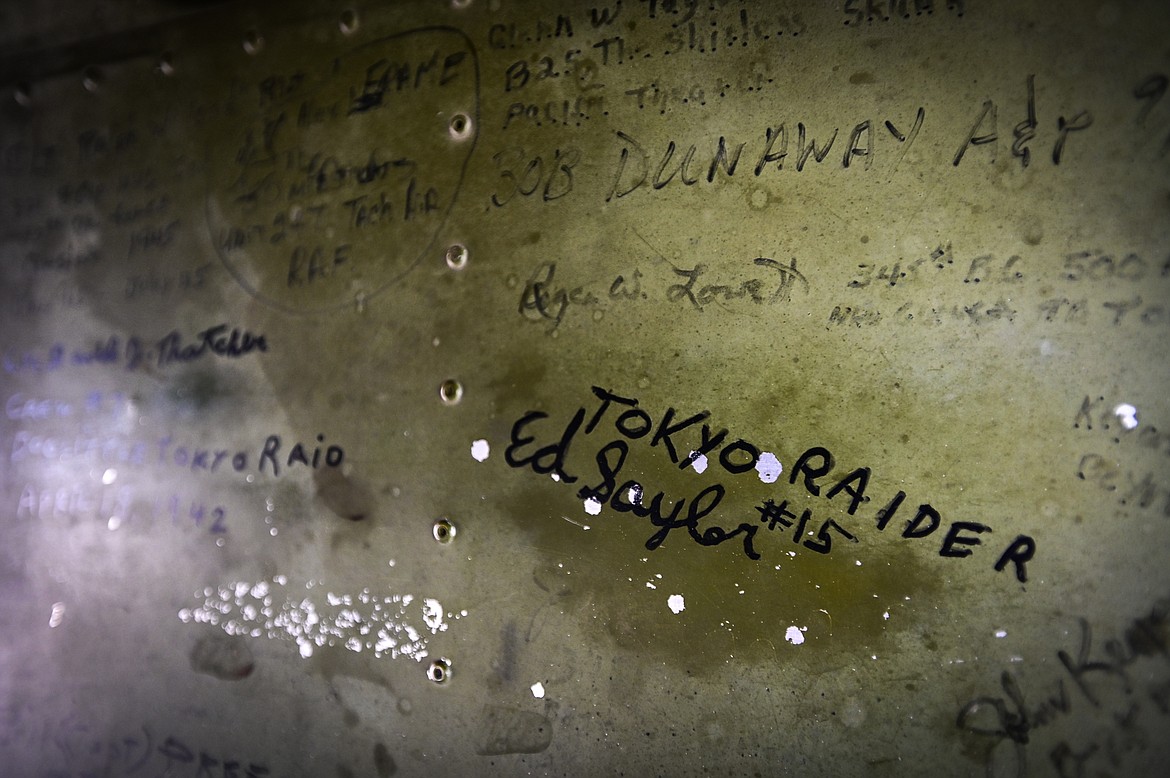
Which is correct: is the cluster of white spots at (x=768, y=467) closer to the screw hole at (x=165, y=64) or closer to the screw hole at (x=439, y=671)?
the screw hole at (x=439, y=671)

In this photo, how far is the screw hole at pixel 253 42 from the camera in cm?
156

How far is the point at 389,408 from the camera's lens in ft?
4.61

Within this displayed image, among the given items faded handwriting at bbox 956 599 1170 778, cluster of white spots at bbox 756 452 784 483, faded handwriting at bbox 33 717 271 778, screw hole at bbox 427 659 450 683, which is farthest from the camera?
faded handwriting at bbox 33 717 271 778

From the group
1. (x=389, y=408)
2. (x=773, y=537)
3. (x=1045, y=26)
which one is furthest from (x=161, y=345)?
(x=1045, y=26)

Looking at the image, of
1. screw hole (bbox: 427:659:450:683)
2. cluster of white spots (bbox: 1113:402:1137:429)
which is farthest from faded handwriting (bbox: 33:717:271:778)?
cluster of white spots (bbox: 1113:402:1137:429)

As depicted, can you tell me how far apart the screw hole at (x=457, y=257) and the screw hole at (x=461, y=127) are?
235mm

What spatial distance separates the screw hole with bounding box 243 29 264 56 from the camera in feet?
5.10

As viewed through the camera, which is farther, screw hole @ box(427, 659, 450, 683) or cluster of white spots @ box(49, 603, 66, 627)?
cluster of white spots @ box(49, 603, 66, 627)

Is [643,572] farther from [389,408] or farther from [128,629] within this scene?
[128,629]

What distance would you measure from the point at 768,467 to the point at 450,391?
0.66 m

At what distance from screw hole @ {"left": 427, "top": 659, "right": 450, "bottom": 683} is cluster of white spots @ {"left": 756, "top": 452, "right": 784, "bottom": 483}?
746mm

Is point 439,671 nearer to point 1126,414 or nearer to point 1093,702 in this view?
point 1093,702

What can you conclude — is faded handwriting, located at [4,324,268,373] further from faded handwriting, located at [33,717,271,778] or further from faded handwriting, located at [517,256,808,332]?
faded handwriting, located at [33,717,271,778]

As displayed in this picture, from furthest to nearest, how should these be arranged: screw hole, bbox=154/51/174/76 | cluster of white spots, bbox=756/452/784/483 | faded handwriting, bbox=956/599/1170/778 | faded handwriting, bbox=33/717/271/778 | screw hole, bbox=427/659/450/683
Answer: screw hole, bbox=154/51/174/76 < faded handwriting, bbox=33/717/271/778 < screw hole, bbox=427/659/450/683 < cluster of white spots, bbox=756/452/784/483 < faded handwriting, bbox=956/599/1170/778
